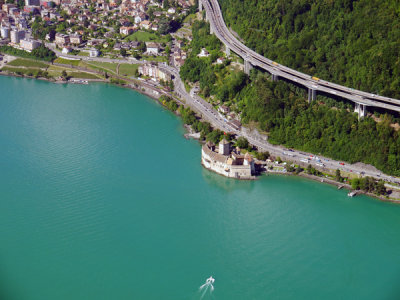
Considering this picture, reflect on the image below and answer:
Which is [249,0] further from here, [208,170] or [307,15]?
[208,170]

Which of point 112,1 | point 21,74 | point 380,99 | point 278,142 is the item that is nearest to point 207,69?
point 278,142

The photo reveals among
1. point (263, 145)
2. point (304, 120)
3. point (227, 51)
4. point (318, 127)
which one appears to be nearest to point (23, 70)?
point (227, 51)

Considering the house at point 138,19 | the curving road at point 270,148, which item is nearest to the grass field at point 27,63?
the house at point 138,19

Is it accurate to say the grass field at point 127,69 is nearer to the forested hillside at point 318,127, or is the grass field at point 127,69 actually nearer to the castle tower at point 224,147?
the forested hillside at point 318,127

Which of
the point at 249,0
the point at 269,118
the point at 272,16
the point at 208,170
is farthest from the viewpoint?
the point at 249,0

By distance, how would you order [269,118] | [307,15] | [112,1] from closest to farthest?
[269,118]
[307,15]
[112,1]

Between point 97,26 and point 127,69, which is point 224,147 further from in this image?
point 97,26
